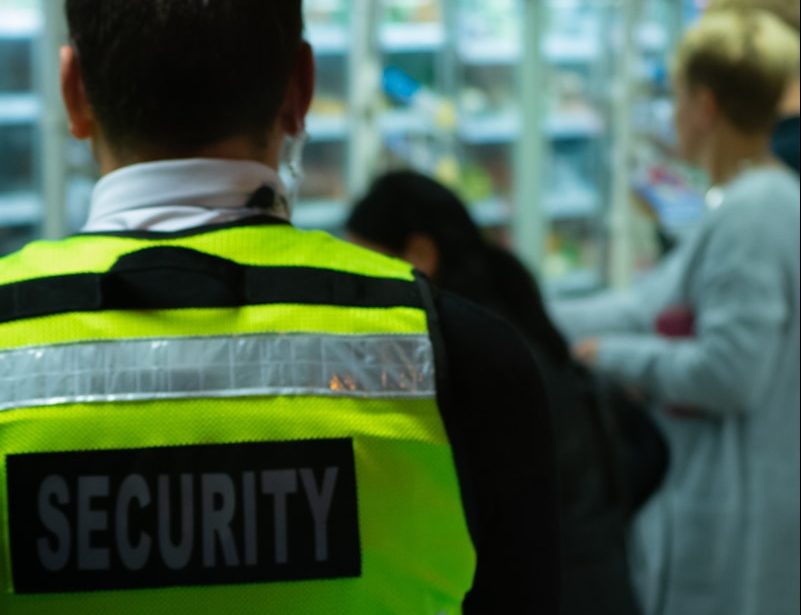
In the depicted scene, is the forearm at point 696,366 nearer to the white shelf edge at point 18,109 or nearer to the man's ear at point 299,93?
the man's ear at point 299,93

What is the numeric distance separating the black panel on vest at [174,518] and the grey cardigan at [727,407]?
3.23 ft

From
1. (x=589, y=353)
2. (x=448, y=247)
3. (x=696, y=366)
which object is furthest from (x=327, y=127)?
(x=696, y=366)

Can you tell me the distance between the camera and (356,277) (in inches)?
36.6

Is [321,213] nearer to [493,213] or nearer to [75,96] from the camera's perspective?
[493,213]

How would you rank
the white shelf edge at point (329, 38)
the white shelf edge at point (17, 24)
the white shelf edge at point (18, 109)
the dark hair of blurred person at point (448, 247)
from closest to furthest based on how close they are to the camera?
the dark hair of blurred person at point (448, 247), the white shelf edge at point (17, 24), the white shelf edge at point (18, 109), the white shelf edge at point (329, 38)

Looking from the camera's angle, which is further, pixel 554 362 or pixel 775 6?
pixel 554 362

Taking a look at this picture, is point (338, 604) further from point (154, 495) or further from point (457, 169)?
point (457, 169)

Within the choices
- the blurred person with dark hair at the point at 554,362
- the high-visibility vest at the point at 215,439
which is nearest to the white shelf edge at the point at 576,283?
the blurred person with dark hair at the point at 554,362

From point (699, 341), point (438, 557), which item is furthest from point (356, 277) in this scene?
point (699, 341)

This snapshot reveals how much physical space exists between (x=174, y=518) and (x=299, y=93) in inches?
14.1

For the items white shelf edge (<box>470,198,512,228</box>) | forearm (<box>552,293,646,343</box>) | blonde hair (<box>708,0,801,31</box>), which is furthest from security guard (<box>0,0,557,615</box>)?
white shelf edge (<box>470,198,512,228</box>)

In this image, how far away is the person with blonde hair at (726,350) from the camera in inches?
72.8

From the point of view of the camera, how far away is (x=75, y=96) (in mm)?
978

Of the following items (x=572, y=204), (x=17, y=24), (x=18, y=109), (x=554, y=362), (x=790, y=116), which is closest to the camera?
(x=790, y=116)
